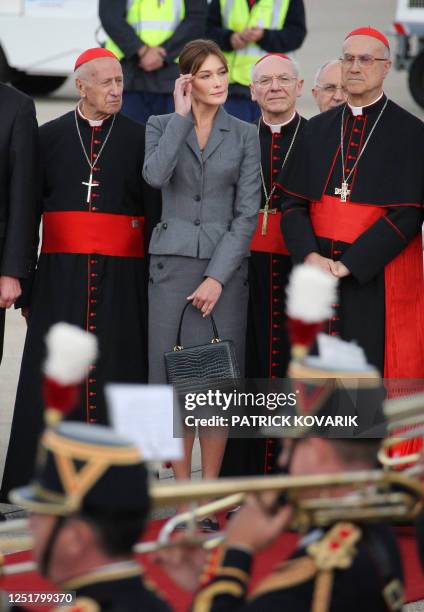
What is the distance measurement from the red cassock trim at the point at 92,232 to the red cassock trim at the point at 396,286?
0.71 meters

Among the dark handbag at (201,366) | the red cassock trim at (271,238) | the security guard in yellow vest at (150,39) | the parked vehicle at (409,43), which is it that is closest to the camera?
the dark handbag at (201,366)

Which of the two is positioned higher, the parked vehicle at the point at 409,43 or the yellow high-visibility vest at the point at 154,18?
the parked vehicle at the point at 409,43

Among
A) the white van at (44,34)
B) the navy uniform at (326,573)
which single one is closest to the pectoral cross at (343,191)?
the navy uniform at (326,573)

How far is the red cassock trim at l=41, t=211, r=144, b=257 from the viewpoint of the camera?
5711 millimetres

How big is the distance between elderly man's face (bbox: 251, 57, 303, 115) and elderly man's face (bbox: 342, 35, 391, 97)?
409 mm

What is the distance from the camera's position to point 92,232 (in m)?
5.72

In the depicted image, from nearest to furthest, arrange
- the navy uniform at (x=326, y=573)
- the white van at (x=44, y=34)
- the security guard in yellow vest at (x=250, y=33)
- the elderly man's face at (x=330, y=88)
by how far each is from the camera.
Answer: the navy uniform at (x=326, y=573)
the elderly man's face at (x=330, y=88)
the security guard in yellow vest at (x=250, y=33)
the white van at (x=44, y=34)

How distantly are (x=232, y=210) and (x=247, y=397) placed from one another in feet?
2.39

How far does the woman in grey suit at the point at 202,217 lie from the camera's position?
550 cm

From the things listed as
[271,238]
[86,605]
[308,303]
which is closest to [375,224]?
[271,238]

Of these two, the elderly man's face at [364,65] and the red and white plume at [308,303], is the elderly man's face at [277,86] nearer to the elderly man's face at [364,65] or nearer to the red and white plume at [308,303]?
the elderly man's face at [364,65]

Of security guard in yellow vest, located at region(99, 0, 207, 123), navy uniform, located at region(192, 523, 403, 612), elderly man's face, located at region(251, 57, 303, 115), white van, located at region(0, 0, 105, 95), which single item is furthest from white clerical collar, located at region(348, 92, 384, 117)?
white van, located at region(0, 0, 105, 95)

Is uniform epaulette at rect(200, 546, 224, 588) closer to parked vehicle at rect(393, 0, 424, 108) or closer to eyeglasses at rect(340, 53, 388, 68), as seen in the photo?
eyeglasses at rect(340, 53, 388, 68)

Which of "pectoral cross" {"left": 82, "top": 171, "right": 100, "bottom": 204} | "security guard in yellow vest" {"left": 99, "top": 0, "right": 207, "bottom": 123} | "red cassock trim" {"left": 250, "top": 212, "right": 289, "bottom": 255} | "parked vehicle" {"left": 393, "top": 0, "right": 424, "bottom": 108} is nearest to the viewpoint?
"pectoral cross" {"left": 82, "top": 171, "right": 100, "bottom": 204}
